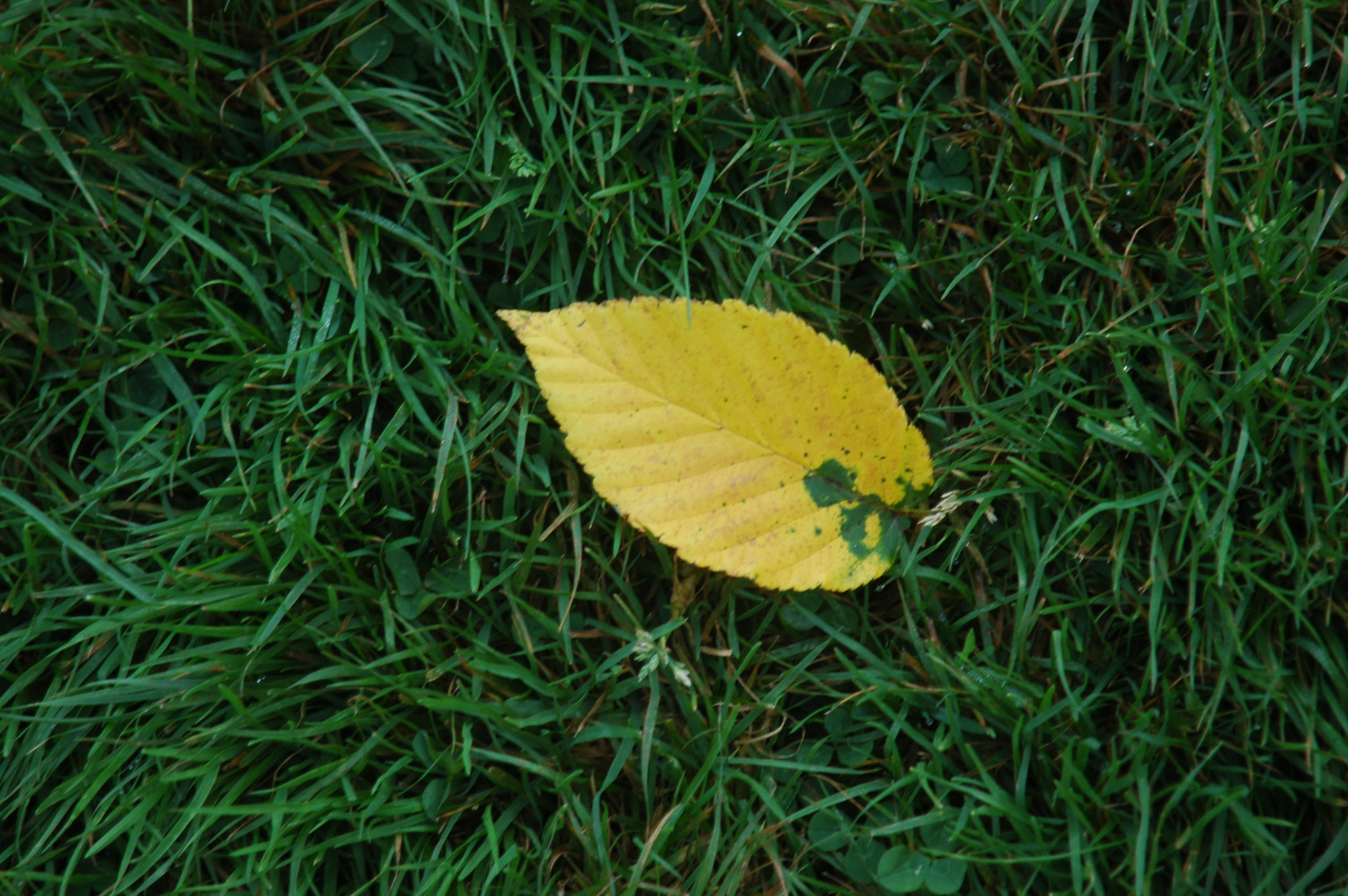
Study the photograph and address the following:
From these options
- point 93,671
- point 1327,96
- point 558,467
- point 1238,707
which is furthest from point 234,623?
point 1327,96

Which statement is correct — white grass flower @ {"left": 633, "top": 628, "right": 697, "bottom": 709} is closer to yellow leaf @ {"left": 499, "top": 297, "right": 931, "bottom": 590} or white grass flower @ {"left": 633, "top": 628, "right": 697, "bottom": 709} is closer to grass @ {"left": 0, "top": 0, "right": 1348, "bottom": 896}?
grass @ {"left": 0, "top": 0, "right": 1348, "bottom": 896}

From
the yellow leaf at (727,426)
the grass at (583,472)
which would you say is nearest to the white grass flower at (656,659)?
the grass at (583,472)

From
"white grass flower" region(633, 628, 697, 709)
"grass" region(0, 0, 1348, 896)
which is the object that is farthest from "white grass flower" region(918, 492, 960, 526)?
"white grass flower" region(633, 628, 697, 709)

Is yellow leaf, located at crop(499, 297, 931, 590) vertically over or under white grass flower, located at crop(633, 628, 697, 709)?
over

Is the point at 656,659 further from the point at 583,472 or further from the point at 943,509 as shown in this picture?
the point at 943,509

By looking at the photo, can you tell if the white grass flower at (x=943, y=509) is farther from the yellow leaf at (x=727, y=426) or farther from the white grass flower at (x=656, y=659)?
the white grass flower at (x=656, y=659)

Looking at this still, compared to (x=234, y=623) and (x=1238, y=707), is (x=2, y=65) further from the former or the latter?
(x=1238, y=707)
